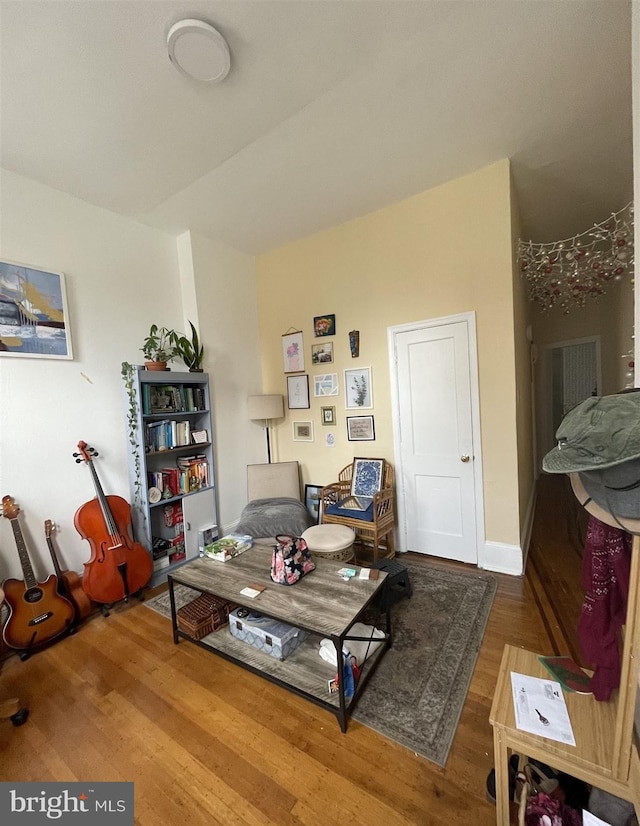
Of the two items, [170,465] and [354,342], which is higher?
[354,342]

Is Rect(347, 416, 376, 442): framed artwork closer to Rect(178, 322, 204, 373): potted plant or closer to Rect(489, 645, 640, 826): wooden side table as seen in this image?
Rect(178, 322, 204, 373): potted plant

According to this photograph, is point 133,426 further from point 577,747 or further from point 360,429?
point 577,747

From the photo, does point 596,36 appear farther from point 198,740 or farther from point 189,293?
point 198,740

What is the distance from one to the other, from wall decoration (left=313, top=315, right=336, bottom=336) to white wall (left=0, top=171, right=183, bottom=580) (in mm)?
1548

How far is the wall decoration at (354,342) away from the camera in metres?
3.09

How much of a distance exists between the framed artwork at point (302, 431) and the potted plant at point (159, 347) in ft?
4.74

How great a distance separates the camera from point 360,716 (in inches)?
57.2

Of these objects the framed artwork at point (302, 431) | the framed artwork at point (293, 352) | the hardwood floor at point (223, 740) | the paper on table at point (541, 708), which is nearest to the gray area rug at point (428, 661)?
the hardwood floor at point (223, 740)

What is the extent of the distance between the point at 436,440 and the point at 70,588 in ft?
9.67

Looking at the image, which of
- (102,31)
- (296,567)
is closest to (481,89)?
(102,31)

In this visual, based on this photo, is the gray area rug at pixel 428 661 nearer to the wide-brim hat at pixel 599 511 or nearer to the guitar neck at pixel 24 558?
the guitar neck at pixel 24 558

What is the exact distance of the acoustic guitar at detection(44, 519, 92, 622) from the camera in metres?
2.16

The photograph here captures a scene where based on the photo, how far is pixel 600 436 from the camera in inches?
27.6

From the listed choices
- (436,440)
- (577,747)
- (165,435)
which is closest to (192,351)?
(165,435)
